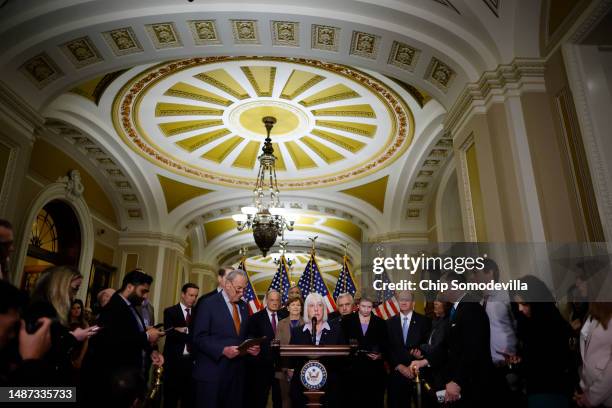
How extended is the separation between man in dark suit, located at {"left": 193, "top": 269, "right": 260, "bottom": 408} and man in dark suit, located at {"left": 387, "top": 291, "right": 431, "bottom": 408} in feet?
4.58

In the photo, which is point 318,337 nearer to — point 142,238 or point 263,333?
point 263,333

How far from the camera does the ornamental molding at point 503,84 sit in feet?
14.3

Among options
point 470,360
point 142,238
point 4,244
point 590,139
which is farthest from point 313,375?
point 142,238

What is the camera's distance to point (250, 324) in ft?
10.5

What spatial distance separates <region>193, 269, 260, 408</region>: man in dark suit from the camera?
2.69 meters

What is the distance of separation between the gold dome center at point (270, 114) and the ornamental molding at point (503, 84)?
360 centimetres

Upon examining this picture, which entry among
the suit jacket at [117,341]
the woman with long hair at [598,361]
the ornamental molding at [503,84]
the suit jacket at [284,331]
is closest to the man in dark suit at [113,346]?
the suit jacket at [117,341]

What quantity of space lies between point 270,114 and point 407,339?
5141mm

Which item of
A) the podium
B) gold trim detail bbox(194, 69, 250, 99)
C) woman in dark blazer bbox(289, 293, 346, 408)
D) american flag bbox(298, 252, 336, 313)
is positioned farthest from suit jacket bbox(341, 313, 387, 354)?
gold trim detail bbox(194, 69, 250, 99)

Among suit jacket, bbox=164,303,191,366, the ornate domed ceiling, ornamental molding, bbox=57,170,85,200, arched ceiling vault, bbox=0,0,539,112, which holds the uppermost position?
the ornate domed ceiling

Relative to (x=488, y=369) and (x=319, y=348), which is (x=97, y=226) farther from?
(x=488, y=369)

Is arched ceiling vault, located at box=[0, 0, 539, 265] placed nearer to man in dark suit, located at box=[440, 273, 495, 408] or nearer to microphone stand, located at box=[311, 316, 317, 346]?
man in dark suit, located at box=[440, 273, 495, 408]

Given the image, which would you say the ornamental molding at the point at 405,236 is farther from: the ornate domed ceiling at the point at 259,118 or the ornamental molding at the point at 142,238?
the ornamental molding at the point at 142,238

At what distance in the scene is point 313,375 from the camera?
2.77 meters
